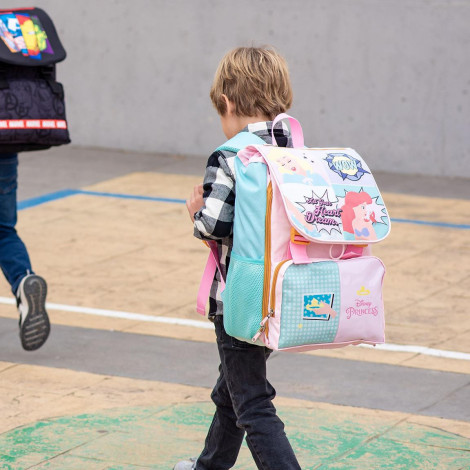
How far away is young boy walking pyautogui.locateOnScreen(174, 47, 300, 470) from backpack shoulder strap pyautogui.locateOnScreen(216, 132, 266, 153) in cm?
2

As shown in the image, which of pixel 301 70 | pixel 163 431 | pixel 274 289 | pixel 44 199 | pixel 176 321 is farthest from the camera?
pixel 301 70

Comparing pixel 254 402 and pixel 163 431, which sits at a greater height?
pixel 254 402

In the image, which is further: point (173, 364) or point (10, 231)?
point (10, 231)

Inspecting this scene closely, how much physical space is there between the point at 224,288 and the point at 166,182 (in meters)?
8.04

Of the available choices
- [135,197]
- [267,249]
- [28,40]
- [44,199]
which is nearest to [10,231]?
[28,40]

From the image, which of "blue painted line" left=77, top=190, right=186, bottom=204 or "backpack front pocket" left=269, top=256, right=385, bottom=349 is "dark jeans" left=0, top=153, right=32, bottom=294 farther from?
"blue painted line" left=77, top=190, right=186, bottom=204

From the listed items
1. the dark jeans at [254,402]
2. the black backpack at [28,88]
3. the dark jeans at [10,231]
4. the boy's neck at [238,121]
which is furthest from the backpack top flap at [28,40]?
the dark jeans at [254,402]

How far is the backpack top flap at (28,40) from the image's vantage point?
605cm

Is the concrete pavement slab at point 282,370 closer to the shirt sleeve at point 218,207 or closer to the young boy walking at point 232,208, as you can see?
the young boy walking at point 232,208

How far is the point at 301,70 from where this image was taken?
12859 mm

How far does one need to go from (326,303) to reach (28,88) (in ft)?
9.78

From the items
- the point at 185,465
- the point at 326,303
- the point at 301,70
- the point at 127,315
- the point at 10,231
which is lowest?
the point at 127,315

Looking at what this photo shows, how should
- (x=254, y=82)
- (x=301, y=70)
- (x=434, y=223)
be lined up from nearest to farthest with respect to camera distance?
(x=254, y=82)
(x=434, y=223)
(x=301, y=70)

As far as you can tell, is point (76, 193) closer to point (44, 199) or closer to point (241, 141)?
point (44, 199)
